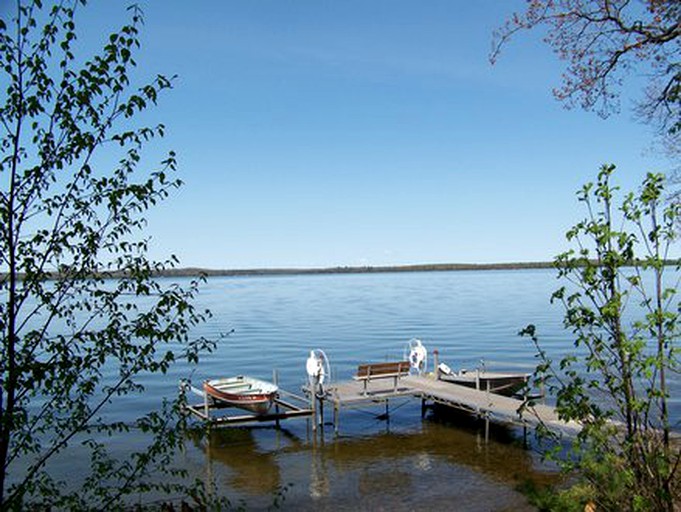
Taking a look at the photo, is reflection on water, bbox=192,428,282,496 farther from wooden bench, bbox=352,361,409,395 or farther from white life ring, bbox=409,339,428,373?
white life ring, bbox=409,339,428,373

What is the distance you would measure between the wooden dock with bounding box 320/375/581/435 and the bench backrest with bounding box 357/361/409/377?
571 millimetres

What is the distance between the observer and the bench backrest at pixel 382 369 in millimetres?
21344

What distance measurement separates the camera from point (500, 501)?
44.8 ft

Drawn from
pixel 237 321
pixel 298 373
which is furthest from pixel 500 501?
pixel 237 321

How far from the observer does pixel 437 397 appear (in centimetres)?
2128

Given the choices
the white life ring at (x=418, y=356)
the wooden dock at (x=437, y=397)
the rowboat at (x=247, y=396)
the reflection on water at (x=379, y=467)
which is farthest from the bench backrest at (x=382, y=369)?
the white life ring at (x=418, y=356)

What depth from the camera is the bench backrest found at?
70.0ft

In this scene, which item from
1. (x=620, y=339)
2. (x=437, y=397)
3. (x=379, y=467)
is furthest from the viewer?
(x=437, y=397)

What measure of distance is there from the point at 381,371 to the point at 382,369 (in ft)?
0.27

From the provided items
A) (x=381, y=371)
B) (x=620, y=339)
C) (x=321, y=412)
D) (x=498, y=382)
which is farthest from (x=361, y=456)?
(x=620, y=339)

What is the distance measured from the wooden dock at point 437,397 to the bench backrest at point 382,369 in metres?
0.57

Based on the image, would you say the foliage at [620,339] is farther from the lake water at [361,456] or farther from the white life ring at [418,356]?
the white life ring at [418,356]

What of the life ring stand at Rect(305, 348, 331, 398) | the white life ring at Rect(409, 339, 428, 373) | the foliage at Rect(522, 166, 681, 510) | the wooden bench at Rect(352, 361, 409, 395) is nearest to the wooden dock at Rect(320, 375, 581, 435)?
the life ring stand at Rect(305, 348, 331, 398)

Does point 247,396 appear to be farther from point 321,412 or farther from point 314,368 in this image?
point 321,412
